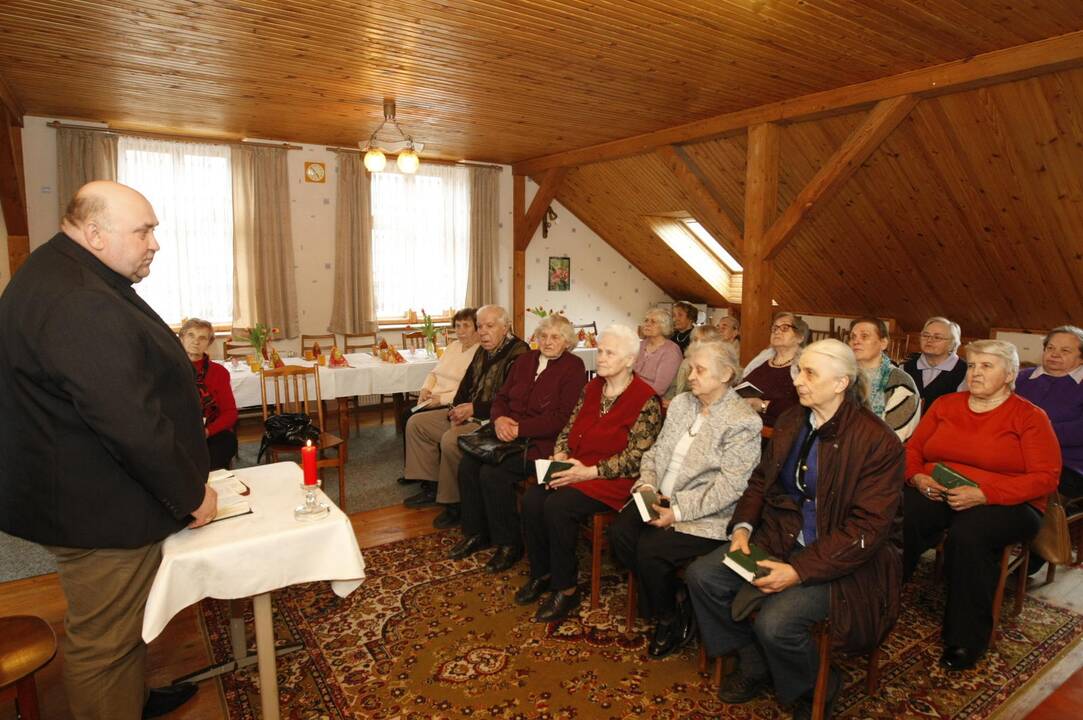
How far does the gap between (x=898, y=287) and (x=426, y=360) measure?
14.6 ft

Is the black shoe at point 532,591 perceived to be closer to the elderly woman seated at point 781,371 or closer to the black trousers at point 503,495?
the black trousers at point 503,495

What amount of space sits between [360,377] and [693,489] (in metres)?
3.24

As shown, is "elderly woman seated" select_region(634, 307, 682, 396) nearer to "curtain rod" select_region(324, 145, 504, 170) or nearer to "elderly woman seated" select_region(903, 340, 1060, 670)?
"elderly woman seated" select_region(903, 340, 1060, 670)

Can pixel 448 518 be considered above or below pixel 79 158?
below

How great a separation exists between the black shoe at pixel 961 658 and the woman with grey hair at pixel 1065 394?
110cm

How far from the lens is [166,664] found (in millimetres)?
2512


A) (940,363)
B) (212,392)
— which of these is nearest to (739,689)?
(940,363)

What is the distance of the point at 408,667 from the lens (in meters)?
2.52

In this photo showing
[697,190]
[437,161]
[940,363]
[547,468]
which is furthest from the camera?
[437,161]

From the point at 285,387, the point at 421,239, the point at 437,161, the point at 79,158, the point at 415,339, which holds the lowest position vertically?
the point at 285,387

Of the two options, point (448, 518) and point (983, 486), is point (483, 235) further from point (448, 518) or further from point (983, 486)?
point (983, 486)

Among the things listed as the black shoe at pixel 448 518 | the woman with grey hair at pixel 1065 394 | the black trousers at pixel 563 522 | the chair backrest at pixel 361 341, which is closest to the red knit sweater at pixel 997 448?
the woman with grey hair at pixel 1065 394

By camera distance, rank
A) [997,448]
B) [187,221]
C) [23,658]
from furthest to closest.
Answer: [187,221] → [997,448] → [23,658]

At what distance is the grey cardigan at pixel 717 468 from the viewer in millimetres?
2516
